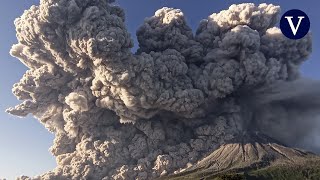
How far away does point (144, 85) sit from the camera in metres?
65.1

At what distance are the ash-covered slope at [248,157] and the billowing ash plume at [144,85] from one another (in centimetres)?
205

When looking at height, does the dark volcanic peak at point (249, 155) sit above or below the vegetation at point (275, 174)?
above

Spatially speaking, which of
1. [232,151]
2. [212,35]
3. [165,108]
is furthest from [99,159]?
[212,35]

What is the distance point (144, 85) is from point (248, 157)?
87.2ft

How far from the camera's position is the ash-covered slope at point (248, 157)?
72.1 meters

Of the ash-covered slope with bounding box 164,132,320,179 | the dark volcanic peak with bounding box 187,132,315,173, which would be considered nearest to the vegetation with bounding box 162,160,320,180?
the ash-covered slope with bounding box 164,132,320,179

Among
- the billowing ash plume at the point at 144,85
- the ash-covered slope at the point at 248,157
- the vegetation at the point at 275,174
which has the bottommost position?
the vegetation at the point at 275,174

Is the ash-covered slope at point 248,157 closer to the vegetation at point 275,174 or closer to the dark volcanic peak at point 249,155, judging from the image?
the dark volcanic peak at point 249,155

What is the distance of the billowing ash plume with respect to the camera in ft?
214

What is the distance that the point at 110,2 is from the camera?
72000mm

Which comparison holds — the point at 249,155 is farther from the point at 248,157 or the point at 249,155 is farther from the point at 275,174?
the point at 275,174

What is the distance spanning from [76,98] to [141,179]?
1742cm

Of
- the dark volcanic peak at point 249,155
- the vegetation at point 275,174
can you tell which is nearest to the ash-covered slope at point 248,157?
the dark volcanic peak at point 249,155

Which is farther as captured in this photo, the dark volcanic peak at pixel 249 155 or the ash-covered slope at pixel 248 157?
the dark volcanic peak at pixel 249 155
